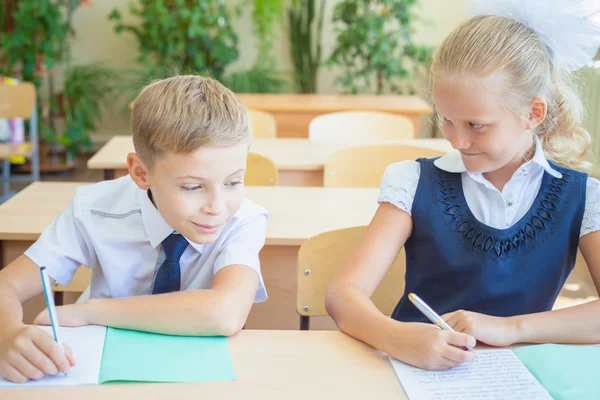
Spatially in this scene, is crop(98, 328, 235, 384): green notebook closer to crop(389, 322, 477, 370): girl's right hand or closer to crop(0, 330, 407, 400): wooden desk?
crop(0, 330, 407, 400): wooden desk

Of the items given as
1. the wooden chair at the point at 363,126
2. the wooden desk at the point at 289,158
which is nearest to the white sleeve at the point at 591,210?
the wooden desk at the point at 289,158

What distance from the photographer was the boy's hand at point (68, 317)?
113 cm

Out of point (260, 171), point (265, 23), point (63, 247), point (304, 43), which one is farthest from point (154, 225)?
point (304, 43)

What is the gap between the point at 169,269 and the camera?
1.36 meters

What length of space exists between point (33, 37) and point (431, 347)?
15.9 feet

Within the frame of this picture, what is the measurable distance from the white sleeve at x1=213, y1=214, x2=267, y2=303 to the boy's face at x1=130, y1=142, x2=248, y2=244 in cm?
10

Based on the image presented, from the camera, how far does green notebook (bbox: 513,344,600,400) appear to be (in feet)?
3.18

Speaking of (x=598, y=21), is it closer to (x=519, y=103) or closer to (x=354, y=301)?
(x=519, y=103)

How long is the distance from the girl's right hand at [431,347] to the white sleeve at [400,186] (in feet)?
1.27

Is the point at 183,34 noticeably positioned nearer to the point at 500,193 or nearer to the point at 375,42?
the point at 375,42

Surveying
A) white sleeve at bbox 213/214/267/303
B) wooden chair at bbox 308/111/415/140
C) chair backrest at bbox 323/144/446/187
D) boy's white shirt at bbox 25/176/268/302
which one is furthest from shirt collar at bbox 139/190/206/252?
wooden chair at bbox 308/111/415/140

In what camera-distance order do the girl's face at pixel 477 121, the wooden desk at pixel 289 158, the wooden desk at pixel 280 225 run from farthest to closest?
the wooden desk at pixel 289 158
the wooden desk at pixel 280 225
the girl's face at pixel 477 121

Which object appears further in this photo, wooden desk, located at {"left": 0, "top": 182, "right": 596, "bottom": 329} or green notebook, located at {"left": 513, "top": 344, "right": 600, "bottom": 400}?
wooden desk, located at {"left": 0, "top": 182, "right": 596, "bottom": 329}

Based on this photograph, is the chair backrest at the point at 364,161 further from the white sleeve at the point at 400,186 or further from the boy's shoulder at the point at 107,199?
the boy's shoulder at the point at 107,199
